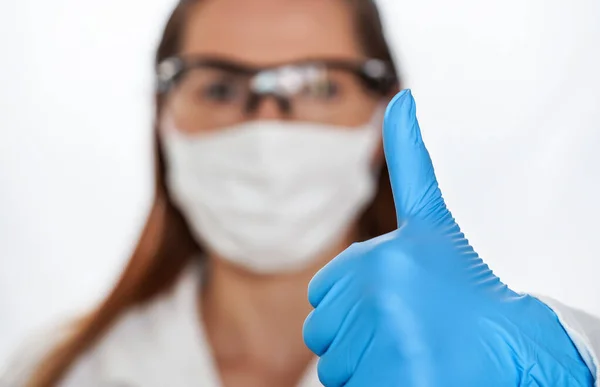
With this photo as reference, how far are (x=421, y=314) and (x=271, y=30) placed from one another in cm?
63

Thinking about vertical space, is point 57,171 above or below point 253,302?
above

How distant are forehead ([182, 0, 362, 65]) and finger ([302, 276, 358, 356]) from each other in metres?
0.53

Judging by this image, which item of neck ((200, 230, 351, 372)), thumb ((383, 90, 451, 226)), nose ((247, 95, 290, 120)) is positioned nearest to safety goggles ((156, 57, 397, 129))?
nose ((247, 95, 290, 120))

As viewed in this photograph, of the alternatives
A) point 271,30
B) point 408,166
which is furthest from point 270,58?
point 408,166

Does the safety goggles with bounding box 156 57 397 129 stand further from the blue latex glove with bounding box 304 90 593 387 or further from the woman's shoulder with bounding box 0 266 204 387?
the blue latex glove with bounding box 304 90 593 387

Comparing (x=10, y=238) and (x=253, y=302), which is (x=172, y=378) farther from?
(x=10, y=238)

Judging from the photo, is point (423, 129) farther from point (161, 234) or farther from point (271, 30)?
point (161, 234)

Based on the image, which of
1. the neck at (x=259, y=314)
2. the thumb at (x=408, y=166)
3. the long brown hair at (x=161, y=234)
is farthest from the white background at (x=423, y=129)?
the thumb at (x=408, y=166)

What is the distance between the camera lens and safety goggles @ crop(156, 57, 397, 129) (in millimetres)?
993

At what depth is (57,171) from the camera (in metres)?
1.05

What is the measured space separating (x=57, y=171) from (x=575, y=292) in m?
0.88

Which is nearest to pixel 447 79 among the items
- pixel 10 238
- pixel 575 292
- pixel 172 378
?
pixel 575 292

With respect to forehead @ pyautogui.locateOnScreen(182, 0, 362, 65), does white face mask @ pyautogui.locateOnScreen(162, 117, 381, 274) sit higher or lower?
lower

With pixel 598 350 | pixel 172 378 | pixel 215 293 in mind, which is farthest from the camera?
pixel 215 293
